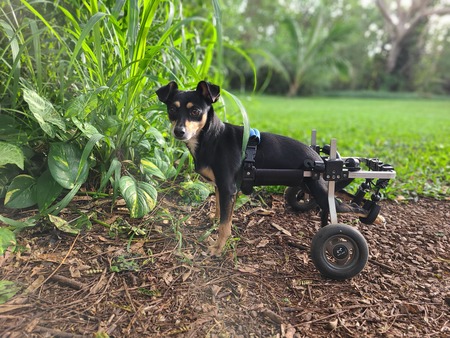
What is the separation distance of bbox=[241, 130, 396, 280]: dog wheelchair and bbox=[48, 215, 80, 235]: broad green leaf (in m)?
0.95

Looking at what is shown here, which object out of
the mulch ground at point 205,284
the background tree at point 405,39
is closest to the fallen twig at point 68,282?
the mulch ground at point 205,284

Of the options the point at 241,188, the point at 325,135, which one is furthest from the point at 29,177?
the point at 325,135

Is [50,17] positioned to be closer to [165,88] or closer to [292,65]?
[165,88]

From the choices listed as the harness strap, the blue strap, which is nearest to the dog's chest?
the harness strap

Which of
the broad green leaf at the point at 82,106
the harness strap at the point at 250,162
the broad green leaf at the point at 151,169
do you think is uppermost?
the broad green leaf at the point at 82,106

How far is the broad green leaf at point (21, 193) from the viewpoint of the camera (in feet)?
6.49

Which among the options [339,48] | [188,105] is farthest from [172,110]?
[339,48]

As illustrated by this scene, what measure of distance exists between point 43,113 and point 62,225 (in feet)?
1.96

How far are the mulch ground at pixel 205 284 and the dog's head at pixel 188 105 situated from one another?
591 mm

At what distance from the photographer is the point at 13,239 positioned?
1.79 m

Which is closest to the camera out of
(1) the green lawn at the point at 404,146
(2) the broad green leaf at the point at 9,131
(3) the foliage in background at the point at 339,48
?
(2) the broad green leaf at the point at 9,131

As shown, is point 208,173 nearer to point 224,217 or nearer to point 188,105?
point 224,217

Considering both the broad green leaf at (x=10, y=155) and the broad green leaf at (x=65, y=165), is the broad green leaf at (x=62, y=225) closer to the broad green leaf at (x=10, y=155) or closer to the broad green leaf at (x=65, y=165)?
the broad green leaf at (x=65, y=165)

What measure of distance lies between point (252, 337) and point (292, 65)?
22.5 meters
